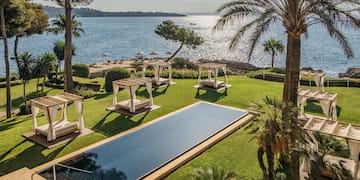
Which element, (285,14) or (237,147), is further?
(237,147)

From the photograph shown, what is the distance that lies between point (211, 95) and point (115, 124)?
6320mm

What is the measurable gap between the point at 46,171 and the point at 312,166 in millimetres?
5976

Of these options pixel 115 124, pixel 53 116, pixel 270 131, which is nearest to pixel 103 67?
pixel 115 124

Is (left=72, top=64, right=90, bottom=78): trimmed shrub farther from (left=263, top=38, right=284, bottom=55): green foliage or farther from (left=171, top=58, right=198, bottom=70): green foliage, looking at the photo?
(left=263, top=38, right=284, bottom=55): green foliage

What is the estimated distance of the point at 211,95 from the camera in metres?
16.3

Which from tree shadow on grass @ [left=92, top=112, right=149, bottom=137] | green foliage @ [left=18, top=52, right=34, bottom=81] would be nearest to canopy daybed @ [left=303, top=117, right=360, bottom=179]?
tree shadow on grass @ [left=92, top=112, right=149, bottom=137]

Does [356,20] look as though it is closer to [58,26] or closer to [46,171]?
[46,171]

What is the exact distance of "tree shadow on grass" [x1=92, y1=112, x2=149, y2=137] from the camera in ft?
36.7

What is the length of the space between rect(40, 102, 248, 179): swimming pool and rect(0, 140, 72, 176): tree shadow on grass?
3.96ft

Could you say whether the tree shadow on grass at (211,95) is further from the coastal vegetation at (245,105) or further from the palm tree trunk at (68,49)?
the palm tree trunk at (68,49)

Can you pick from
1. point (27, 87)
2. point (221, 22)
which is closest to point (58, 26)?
point (27, 87)

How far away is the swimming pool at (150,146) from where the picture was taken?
7.95 metres

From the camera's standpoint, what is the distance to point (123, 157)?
29.7 ft

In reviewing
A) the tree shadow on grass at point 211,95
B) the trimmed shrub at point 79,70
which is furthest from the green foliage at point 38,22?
the tree shadow on grass at point 211,95
